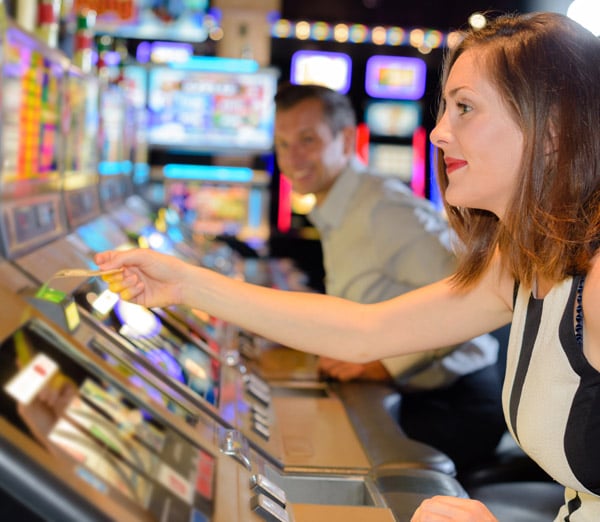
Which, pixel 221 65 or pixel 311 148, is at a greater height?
pixel 221 65

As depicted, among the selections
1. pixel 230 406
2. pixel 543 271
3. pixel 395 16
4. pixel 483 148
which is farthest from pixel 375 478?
pixel 395 16

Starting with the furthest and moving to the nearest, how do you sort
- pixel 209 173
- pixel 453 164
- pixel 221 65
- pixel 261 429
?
pixel 209 173 → pixel 221 65 → pixel 261 429 → pixel 453 164

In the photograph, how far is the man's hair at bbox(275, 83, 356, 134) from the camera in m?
2.85

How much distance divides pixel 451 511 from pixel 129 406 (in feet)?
1.44

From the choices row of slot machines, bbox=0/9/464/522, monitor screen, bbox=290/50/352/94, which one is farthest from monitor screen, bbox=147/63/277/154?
row of slot machines, bbox=0/9/464/522

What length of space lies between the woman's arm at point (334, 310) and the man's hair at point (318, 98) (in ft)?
4.57

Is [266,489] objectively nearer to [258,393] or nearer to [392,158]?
[258,393]

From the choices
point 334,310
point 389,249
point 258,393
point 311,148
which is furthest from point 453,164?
point 311,148

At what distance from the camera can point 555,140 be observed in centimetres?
122

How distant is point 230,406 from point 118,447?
0.66 m

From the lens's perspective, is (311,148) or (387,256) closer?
(387,256)

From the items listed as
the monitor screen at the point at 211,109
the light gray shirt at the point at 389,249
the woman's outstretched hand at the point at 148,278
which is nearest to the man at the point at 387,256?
the light gray shirt at the point at 389,249

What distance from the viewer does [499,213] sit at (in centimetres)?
132

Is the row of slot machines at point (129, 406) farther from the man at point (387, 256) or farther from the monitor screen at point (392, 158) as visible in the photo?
the monitor screen at point (392, 158)
